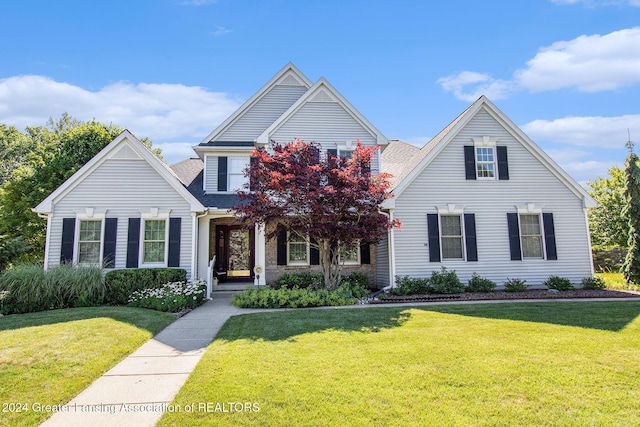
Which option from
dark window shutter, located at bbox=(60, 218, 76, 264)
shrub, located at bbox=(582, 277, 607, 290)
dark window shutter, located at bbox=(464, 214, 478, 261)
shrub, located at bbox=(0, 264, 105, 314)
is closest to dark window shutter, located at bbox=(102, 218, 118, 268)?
dark window shutter, located at bbox=(60, 218, 76, 264)

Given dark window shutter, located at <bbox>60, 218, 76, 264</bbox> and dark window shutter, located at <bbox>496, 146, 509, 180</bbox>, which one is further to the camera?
dark window shutter, located at <bbox>496, 146, 509, 180</bbox>

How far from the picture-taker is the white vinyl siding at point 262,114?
50.9 ft

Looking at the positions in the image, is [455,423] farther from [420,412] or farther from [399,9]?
[399,9]

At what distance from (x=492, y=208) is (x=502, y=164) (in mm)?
1798

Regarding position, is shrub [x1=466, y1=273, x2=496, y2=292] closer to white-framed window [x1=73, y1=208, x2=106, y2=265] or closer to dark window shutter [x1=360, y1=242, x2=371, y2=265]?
dark window shutter [x1=360, y1=242, x2=371, y2=265]

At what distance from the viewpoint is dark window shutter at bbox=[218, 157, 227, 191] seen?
14.8 m

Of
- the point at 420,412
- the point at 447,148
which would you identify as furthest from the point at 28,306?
the point at 447,148

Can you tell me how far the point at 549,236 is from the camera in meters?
13.5

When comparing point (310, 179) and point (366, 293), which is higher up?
point (310, 179)

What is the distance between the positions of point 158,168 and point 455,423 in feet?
40.9

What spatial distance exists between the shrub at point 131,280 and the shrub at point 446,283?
870 centimetres

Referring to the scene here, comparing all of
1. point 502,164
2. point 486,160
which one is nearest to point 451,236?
point 486,160

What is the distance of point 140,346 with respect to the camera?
6.48 meters

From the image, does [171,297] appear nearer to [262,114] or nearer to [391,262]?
[391,262]
